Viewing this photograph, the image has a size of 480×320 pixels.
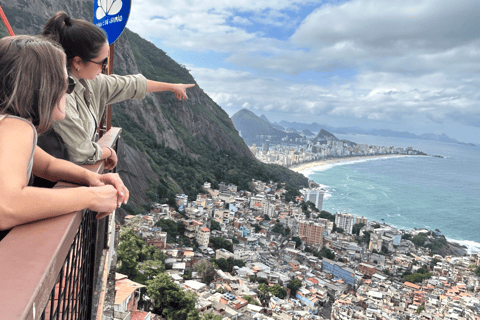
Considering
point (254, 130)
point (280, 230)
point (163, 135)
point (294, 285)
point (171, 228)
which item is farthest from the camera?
point (254, 130)

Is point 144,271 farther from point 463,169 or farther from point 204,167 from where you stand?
point 463,169

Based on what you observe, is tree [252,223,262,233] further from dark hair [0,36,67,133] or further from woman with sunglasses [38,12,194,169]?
dark hair [0,36,67,133]

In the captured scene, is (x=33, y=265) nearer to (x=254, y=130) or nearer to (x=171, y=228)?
(x=171, y=228)

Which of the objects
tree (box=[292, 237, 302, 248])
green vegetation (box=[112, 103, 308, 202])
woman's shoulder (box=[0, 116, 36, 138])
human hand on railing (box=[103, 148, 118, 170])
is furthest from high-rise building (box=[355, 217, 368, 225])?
woman's shoulder (box=[0, 116, 36, 138])

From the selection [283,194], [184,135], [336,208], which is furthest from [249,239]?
[336,208]

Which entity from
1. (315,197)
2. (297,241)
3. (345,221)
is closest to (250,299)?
(297,241)

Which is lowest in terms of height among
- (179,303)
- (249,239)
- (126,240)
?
(249,239)

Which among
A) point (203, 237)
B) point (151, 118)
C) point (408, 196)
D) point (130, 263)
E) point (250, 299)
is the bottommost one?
point (250, 299)
